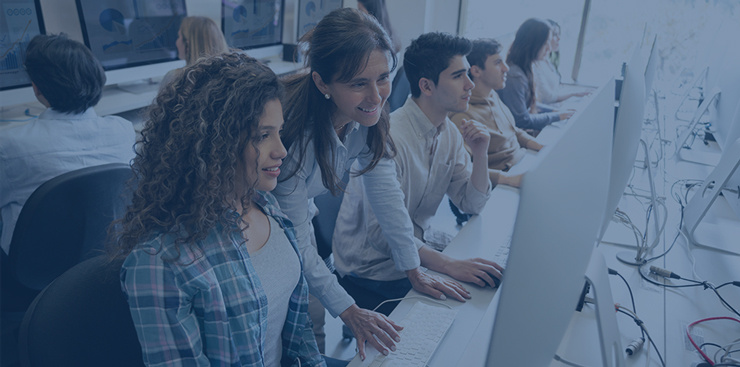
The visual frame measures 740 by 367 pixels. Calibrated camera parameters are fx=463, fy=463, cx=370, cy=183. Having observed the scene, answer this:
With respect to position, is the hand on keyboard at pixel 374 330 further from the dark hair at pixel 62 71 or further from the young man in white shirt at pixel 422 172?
the dark hair at pixel 62 71

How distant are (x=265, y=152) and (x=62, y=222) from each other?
30.0 inches

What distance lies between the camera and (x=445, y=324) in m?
0.95

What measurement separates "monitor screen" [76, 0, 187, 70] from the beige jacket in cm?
183

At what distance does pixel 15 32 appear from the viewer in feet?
6.86

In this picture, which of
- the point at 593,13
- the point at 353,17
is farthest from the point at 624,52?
the point at 353,17

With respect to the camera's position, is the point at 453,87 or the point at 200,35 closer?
the point at 453,87

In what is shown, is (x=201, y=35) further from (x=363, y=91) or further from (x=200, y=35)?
(x=363, y=91)

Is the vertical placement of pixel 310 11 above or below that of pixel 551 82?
above

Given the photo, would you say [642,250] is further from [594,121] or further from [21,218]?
[21,218]

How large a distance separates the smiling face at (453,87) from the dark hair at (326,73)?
1.60 ft

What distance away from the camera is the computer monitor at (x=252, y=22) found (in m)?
3.33

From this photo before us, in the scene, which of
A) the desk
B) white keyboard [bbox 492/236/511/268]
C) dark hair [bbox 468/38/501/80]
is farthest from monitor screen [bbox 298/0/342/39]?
white keyboard [bbox 492/236/511/268]

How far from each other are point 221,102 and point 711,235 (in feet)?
5.00

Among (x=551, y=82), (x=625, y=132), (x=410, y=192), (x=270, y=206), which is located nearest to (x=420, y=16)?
(x=551, y=82)
